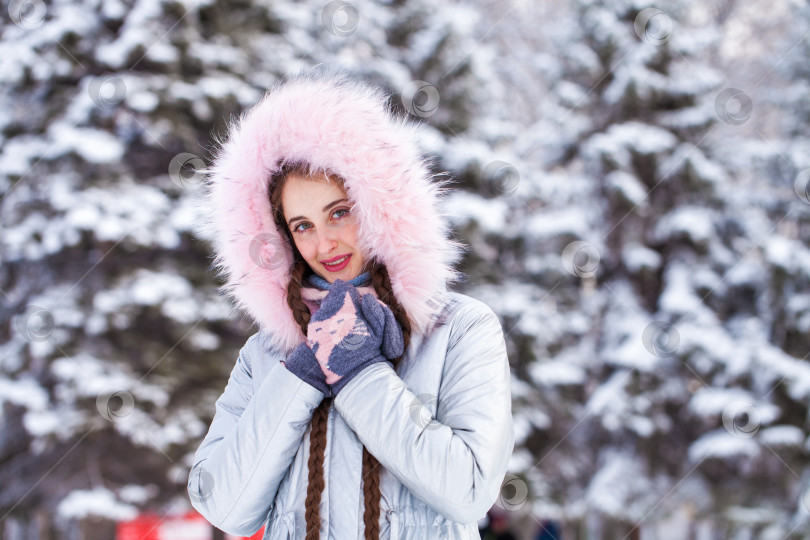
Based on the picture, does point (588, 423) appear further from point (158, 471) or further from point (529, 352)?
point (158, 471)

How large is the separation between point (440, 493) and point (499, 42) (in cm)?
1059

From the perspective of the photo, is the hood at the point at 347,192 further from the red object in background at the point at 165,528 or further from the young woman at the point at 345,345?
the red object in background at the point at 165,528

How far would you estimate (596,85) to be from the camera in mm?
9812

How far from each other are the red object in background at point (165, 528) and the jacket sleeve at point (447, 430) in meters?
6.68

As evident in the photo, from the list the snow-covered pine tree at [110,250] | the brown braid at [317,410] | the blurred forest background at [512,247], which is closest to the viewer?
the brown braid at [317,410]

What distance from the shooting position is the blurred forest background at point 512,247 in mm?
7922

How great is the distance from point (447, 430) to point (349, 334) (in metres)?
0.31

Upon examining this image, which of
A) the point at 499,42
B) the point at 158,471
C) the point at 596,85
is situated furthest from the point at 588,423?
the point at 499,42

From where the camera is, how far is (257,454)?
5.94ft

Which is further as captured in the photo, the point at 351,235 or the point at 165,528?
the point at 165,528

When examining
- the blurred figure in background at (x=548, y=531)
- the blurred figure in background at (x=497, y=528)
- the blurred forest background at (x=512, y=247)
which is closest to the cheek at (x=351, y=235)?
the blurred figure in background at (x=497, y=528)

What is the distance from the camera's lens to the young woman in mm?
1745

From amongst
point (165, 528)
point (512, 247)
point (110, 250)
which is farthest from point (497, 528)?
point (110, 250)

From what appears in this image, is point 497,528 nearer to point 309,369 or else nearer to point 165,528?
point 165,528
